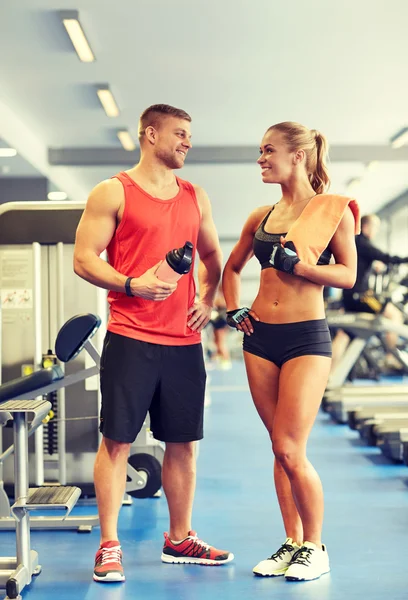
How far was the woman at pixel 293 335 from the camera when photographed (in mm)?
2713

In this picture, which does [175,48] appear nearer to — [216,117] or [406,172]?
[216,117]

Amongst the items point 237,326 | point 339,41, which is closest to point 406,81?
point 339,41

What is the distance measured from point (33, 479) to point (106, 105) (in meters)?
5.64

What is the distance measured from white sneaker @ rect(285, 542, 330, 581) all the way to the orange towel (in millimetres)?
1002

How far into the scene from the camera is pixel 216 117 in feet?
31.4

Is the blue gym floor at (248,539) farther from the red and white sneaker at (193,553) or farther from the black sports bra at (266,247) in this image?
the black sports bra at (266,247)

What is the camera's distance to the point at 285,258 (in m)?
2.64

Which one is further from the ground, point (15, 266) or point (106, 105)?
point (106, 105)

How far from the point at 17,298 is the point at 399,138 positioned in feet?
25.5

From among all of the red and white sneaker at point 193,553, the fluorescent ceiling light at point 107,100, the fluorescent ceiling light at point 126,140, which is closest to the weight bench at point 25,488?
the red and white sneaker at point 193,553

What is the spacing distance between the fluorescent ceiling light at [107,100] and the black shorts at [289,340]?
590 cm

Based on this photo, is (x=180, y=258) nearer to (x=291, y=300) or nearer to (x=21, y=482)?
(x=291, y=300)

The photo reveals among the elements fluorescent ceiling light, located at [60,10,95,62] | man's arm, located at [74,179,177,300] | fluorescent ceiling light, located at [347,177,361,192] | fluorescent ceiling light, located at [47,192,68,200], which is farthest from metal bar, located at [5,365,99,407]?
fluorescent ceiling light, located at [347,177,361,192]

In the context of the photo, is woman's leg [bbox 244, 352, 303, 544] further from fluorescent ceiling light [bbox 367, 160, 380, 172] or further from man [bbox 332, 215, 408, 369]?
fluorescent ceiling light [bbox 367, 160, 380, 172]
